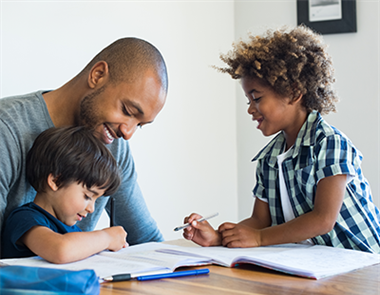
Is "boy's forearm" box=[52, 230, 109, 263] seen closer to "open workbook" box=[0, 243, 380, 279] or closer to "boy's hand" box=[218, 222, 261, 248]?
"open workbook" box=[0, 243, 380, 279]

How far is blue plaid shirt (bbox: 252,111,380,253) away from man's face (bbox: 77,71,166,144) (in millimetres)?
463

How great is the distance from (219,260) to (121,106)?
550 millimetres

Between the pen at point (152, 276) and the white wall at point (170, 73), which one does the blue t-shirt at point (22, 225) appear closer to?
the pen at point (152, 276)

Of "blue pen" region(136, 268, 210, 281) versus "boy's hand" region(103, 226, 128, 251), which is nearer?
"blue pen" region(136, 268, 210, 281)

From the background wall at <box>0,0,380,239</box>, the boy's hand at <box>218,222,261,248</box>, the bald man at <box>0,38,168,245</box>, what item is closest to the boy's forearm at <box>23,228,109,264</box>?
the bald man at <box>0,38,168,245</box>

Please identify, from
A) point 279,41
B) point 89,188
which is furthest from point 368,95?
point 89,188

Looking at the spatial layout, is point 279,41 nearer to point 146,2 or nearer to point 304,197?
point 304,197

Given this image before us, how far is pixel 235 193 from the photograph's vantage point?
9.70ft

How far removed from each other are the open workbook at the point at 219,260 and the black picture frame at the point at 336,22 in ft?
6.19

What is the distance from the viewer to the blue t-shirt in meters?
0.95

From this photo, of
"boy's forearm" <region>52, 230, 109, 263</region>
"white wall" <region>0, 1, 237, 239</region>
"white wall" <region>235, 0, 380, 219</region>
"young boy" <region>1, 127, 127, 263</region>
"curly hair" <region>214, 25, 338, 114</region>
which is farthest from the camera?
"white wall" <region>235, 0, 380, 219</region>

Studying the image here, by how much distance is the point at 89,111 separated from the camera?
126 centimetres

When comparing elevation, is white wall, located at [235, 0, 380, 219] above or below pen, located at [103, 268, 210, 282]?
above

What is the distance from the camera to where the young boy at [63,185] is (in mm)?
986
